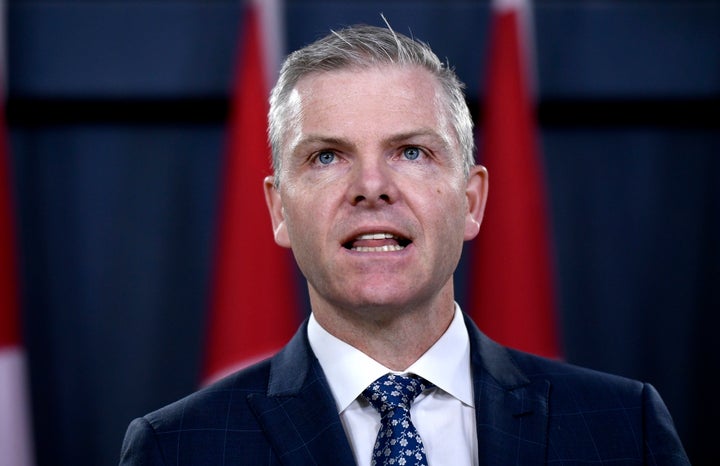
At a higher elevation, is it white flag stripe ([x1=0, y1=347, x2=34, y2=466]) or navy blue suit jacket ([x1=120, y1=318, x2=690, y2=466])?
navy blue suit jacket ([x1=120, y1=318, x2=690, y2=466])

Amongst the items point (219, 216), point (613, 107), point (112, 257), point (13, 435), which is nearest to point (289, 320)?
point (219, 216)

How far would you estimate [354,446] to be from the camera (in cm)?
130

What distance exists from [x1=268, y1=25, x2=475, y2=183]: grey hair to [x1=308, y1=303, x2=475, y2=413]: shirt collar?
0.83ft

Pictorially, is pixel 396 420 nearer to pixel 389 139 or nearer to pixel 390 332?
pixel 390 332

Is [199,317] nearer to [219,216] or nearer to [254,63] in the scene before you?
[219,216]

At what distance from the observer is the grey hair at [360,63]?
1358 millimetres

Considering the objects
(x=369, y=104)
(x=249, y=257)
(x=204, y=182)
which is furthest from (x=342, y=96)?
(x=204, y=182)

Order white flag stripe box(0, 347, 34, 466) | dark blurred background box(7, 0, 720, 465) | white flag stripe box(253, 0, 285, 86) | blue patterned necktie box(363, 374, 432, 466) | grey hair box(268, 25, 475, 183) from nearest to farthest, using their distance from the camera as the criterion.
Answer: blue patterned necktie box(363, 374, 432, 466) → grey hair box(268, 25, 475, 183) → white flag stripe box(0, 347, 34, 466) → white flag stripe box(253, 0, 285, 86) → dark blurred background box(7, 0, 720, 465)

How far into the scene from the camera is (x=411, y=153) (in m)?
1.33

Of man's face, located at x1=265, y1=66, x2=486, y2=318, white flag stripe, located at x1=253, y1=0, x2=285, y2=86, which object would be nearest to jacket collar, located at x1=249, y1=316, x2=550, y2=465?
man's face, located at x1=265, y1=66, x2=486, y2=318

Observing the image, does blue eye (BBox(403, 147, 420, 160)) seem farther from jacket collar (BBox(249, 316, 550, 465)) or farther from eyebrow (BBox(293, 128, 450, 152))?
jacket collar (BBox(249, 316, 550, 465))

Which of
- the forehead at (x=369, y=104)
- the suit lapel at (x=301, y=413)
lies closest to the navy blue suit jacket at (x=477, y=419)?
the suit lapel at (x=301, y=413)

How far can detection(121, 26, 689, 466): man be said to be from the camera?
4.17 ft

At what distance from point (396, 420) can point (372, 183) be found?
0.32 metres
